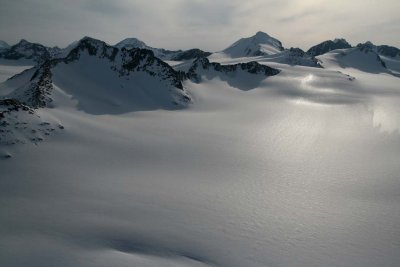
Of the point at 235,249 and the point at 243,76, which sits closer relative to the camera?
the point at 235,249

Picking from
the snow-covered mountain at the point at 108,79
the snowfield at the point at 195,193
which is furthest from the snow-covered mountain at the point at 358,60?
the snowfield at the point at 195,193

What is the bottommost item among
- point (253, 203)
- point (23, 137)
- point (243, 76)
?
point (253, 203)

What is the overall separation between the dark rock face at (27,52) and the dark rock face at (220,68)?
111198 millimetres

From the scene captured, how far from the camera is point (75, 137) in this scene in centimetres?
3438

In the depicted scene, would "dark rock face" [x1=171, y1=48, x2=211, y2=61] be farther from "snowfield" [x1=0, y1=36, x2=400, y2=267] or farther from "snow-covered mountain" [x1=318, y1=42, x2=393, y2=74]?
"snowfield" [x1=0, y1=36, x2=400, y2=267]

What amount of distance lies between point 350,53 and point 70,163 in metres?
188

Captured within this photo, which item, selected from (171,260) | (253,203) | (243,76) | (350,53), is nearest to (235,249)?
(171,260)

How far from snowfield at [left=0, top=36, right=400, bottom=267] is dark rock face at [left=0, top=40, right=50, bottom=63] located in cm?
13993

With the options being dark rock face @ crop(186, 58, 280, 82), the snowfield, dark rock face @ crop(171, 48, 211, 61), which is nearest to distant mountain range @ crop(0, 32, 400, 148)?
dark rock face @ crop(186, 58, 280, 82)

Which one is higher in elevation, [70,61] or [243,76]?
[243,76]

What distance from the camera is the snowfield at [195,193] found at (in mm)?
18828

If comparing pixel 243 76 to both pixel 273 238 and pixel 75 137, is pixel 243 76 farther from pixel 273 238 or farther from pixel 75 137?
pixel 273 238

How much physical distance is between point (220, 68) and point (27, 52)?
128504 millimetres

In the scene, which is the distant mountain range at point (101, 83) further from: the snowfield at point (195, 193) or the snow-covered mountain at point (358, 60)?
the snow-covered mountain at point (358, 60)
